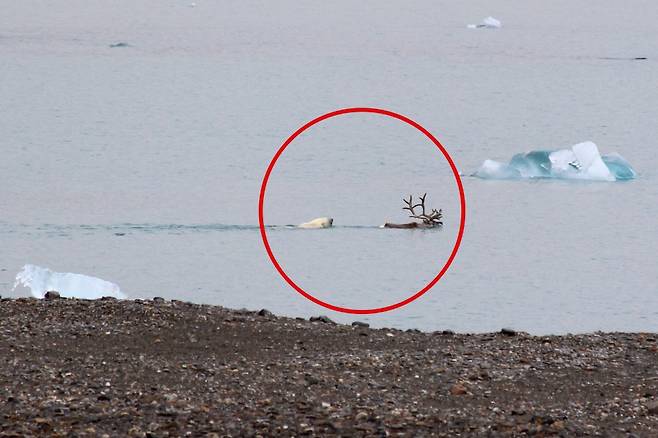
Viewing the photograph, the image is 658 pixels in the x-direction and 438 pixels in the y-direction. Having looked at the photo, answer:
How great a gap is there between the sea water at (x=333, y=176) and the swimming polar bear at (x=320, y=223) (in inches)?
4.5

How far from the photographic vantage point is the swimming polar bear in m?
12.8

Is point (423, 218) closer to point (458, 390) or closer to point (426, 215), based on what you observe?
point (426, 215)

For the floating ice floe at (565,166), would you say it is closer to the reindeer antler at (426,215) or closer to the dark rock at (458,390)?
the reindeer antler at (426,215)

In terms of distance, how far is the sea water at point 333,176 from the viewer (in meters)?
10.7

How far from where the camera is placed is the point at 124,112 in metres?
21.5

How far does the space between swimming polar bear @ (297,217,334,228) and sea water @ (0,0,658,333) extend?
11 centimetres

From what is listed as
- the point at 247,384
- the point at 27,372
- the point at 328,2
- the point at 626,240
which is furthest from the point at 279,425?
the point at 328,2

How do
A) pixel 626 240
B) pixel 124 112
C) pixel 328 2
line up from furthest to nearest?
pixel 328 2
pixel 124 112
pixel 626 240

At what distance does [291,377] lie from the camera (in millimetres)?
6574

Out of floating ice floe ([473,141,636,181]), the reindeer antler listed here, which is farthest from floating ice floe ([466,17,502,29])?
the reindeer antler

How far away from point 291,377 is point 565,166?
9547 millimetres

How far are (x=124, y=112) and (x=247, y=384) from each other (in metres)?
15.5

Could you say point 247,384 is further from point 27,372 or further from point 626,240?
point 626,240

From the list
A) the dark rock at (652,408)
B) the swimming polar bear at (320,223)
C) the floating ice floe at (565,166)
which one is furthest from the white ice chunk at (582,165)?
the dark rock at (652,408)
